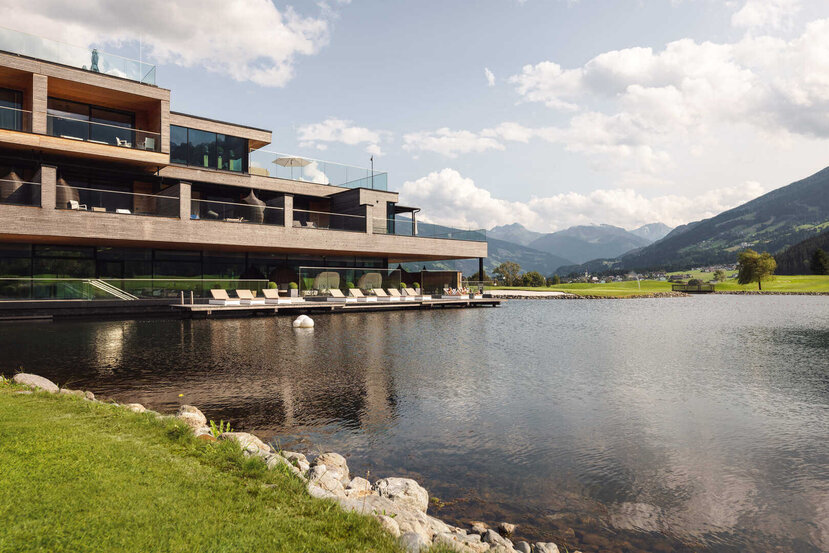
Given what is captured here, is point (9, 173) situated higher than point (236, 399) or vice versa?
point (9, 173)

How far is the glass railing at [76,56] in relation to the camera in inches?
929

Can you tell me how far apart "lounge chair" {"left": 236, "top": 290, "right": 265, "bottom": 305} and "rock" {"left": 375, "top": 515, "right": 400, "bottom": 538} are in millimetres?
24337

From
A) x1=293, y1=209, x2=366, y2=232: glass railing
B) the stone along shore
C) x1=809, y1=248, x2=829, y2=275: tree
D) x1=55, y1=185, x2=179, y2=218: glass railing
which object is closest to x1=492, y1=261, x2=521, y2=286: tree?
x1=293, y1=209, x2=366, y2=232: glass railing

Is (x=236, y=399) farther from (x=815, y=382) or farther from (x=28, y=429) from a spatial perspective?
(x=815, y=382)

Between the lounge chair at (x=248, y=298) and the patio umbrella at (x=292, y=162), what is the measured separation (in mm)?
11240

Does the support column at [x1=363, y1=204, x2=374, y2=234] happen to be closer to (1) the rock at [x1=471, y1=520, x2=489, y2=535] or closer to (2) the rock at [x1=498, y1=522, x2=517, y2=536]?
(1) the rock at [x1=471, y1=520, x2=489, y2=535]

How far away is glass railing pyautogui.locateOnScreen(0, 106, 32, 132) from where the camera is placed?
23.2m

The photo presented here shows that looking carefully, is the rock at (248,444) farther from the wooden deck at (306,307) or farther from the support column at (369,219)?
the support column at (369,219)

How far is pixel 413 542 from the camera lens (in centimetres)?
353

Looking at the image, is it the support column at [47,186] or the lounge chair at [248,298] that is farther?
the lounge chair at [248,298]

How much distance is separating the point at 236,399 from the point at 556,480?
5.70 metres

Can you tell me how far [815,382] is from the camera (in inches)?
438

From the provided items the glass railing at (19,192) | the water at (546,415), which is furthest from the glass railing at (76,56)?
the water at (546,415)


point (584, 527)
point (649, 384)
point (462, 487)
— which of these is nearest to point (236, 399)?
point (462, 487)
